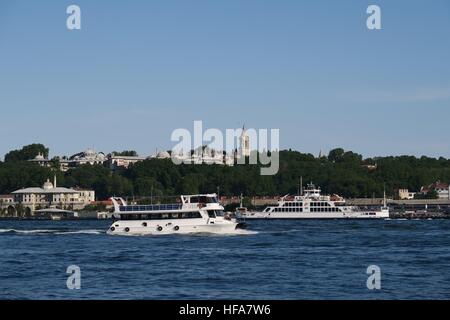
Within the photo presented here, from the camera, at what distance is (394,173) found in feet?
550

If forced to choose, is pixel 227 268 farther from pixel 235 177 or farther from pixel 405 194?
pixel 405 194

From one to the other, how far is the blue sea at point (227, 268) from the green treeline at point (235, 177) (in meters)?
98.7

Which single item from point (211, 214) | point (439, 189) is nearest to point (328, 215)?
point (439, 189)

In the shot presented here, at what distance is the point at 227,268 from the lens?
34062 mm

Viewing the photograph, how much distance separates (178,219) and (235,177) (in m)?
98.7

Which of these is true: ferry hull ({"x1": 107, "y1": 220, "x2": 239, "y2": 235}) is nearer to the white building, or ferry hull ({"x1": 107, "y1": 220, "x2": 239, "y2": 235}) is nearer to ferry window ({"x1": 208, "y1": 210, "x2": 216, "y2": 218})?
ferry window ({"x1": 208, "y1": 210, "x2": 216, "y2": 218})

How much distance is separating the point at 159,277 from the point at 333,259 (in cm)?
850

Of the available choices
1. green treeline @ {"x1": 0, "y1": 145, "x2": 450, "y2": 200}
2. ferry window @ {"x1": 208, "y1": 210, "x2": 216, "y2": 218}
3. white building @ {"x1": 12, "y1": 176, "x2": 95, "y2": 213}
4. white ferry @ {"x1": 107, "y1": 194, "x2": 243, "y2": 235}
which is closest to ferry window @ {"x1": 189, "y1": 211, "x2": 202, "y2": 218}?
white ferry @ {"x1": 107, "y1": 194, "x2": 243, "y2": 235}

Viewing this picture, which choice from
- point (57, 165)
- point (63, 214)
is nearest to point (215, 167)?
point (63, 214)

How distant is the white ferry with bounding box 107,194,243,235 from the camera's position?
190 feet

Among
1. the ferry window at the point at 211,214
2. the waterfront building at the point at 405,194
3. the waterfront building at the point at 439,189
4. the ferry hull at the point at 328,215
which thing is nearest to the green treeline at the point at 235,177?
the waterfront building at the point at 405,194

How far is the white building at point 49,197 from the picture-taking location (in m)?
162
